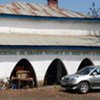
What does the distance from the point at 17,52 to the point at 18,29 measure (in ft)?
10.5

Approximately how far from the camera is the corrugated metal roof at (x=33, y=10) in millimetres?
32934

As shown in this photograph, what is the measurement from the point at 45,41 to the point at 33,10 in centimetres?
443

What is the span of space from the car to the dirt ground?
0.40 meters

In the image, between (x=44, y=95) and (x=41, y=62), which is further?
(x=41, y=62)

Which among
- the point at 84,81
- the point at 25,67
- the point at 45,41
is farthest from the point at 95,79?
the point at 25,67

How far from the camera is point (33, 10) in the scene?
34.6 m

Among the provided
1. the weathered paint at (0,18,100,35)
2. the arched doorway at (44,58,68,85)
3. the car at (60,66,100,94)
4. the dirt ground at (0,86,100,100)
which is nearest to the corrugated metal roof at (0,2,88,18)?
the weathered paint at (0,18,100,35)

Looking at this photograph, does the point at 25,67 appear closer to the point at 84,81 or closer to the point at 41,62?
the point at 41,62

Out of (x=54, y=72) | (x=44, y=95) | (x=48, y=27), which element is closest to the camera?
(x=44, y=95)

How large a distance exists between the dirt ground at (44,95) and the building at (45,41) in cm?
278

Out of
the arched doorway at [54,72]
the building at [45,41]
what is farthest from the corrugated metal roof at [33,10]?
the arched doorway at [54,72]

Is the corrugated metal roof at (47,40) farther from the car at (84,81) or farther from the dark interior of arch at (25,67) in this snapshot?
the car at (84,81)

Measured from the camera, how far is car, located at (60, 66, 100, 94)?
84.1 feet

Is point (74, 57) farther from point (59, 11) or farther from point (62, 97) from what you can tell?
point (62, 97)
